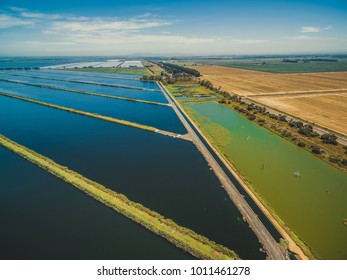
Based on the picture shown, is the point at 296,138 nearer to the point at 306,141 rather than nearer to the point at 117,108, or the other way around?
the point at 306,141

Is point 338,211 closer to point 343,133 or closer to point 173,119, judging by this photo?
point 343,133

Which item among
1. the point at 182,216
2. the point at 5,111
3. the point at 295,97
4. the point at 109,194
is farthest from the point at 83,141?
the point at 295,97

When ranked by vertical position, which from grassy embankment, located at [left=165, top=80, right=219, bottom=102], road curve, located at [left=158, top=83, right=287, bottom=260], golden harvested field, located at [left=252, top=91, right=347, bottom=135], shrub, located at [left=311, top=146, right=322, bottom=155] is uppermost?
grassy embankment, located at [left=165, top=80, right=219, bottom=102]

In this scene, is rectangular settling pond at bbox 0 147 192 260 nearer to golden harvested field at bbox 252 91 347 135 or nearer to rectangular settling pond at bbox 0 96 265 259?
rectangular settling pond at bbox 0 96 265 259

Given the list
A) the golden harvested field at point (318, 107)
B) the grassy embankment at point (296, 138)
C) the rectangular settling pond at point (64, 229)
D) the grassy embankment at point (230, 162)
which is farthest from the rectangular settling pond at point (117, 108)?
the golden harvested field at point (318, 107)

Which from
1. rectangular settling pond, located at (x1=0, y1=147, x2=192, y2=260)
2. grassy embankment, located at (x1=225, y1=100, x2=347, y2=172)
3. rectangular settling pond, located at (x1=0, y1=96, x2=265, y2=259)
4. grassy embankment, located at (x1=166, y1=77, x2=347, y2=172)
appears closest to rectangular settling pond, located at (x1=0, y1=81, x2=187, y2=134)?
rectangular settling pond, located at (x1=0, y1=96, x2=265, y2=259)

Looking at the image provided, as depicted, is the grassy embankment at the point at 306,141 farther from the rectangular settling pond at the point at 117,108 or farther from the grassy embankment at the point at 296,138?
the rectangular settling pond at the point at 117,108

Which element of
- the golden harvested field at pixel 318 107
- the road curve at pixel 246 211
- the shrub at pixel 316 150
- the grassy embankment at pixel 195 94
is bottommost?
the road curve at pixel 246 211

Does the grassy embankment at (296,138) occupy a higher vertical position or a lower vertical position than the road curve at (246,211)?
higher
